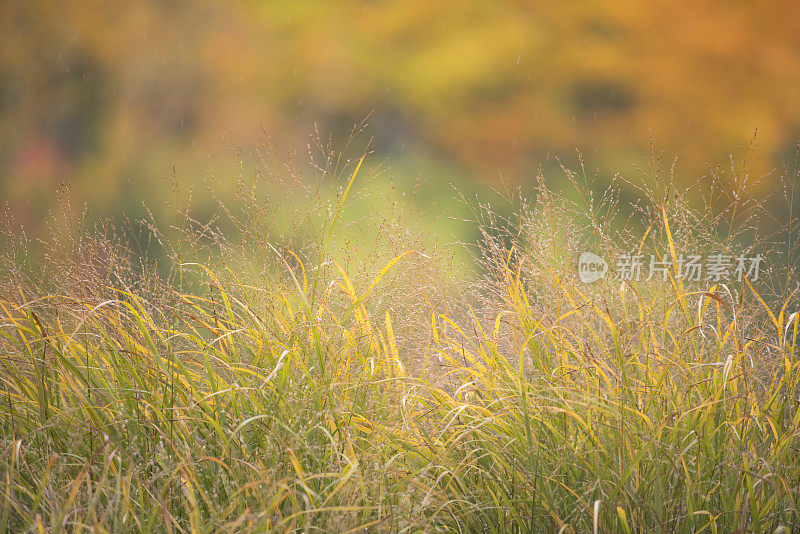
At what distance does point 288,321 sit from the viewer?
1.34m
